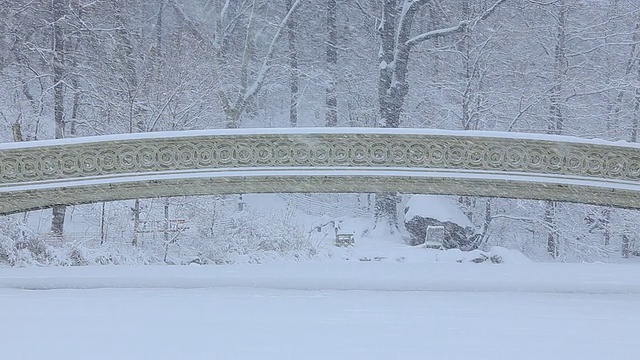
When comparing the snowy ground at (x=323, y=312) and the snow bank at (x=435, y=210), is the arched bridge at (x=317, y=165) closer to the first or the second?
the snowy ground at (x=323, y=312)

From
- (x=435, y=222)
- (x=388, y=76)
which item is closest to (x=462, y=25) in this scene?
(x=388, y=76)

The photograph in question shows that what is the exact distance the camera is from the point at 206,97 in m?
15.7

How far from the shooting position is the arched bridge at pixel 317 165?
7309mm

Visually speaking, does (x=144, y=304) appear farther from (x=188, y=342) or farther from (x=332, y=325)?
(x=332, y=325)

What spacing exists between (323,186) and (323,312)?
9.77 feet

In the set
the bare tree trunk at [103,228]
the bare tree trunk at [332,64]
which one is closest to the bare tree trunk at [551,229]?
the bare tree trunk at [332,64]

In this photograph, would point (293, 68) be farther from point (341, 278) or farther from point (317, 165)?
point (341, 278)

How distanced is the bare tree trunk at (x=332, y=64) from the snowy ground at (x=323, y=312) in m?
11.4

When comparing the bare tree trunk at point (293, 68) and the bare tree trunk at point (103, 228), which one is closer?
the bare tree trunk at point (103, 228)

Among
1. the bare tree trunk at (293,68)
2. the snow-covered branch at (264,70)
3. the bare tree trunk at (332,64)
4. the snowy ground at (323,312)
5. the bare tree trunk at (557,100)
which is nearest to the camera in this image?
the snowy ground at (323,312)

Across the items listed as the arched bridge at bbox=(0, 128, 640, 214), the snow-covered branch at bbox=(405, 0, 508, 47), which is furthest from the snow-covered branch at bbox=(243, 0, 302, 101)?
the arched bridge at bbox=(0, 128, 640, 214)

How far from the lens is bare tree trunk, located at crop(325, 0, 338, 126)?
17.7 m

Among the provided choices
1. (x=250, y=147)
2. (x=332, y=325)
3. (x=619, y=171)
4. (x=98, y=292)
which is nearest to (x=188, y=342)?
(x=332, y=325)

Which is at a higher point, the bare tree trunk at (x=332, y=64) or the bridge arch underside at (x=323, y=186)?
the bare tree trunk at (x=332, y=64)
